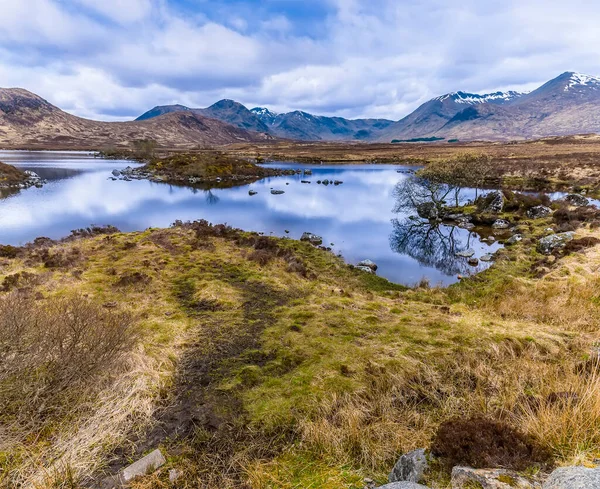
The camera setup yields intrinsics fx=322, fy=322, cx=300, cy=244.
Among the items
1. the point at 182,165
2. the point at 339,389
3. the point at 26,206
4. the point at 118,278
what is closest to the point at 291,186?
the point at 182,165

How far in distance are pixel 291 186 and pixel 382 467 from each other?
53319mm

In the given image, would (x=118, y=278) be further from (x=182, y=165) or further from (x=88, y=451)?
(x=182, y=165)

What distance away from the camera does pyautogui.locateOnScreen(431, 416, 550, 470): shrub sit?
385 cm

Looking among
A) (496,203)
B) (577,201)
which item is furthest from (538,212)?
(577,201)

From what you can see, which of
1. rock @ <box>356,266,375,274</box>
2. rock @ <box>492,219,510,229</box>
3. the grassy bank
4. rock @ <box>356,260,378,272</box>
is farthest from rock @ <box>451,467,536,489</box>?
rock @ <box>492,219,510,229</box>

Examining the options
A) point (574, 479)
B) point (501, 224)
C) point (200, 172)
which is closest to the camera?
point (574, 479)

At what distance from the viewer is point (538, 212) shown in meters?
30.4

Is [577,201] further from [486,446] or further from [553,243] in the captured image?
[486,446]

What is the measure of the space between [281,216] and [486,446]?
32183 mm

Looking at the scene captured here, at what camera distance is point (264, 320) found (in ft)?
37.9

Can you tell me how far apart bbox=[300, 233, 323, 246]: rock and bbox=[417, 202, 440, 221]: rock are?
13.8 meters

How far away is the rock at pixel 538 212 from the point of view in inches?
1185

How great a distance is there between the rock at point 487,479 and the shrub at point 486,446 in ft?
0.69

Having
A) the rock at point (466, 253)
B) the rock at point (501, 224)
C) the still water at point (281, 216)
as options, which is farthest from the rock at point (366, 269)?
the rock at point (501, 224)
